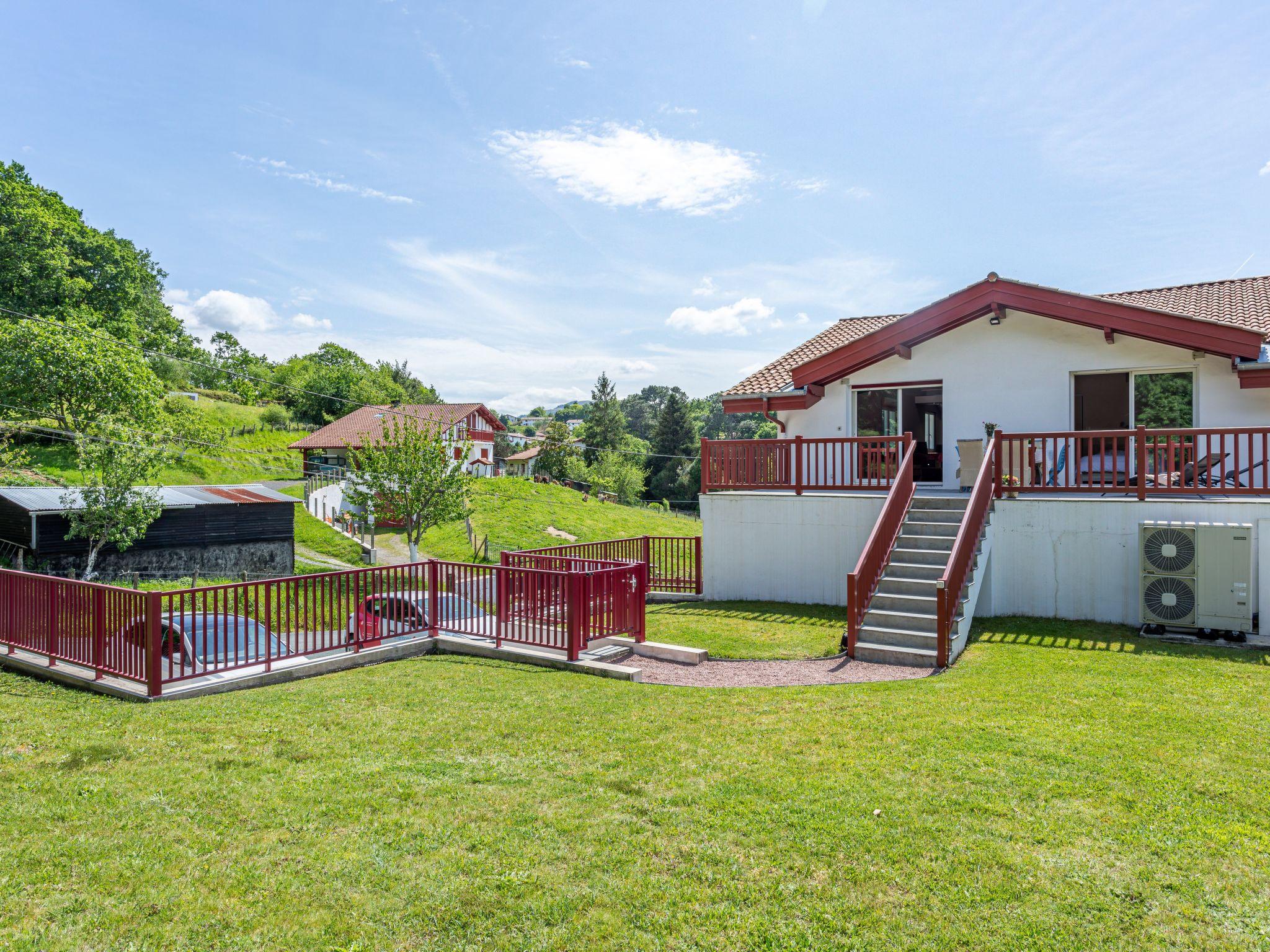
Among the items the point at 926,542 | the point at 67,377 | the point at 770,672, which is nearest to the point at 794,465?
the point at 926,542

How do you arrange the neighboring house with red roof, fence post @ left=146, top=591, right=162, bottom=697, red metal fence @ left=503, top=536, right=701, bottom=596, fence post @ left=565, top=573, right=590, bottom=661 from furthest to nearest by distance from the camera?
the neighboring house with red roof → red metal fence @ left=503, top=536, right=701, bottom=596 → fence post @ left=565, top=573, right=590, bottom=661 → fence post @ left=146, top=591, right=162, bottom=697

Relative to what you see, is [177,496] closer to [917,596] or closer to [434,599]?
[434,599]

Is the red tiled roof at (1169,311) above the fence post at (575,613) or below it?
above

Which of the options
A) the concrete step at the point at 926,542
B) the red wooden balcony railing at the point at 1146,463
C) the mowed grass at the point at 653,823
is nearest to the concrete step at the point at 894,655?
the mowed grass at the point at 653,823

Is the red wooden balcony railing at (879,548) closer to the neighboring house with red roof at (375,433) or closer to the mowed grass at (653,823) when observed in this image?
the mowed grass at (653,823)

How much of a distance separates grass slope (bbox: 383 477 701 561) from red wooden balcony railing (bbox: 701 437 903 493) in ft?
59.2

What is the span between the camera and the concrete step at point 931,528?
11.1 meters

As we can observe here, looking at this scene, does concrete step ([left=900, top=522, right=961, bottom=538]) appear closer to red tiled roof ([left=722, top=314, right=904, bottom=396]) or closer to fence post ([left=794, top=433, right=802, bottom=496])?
fence post ([left=794, top=433, right=802, bottom=496])

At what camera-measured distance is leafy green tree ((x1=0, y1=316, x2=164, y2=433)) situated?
2931cm

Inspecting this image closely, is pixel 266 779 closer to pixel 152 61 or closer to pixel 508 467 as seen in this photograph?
pixel 152 61

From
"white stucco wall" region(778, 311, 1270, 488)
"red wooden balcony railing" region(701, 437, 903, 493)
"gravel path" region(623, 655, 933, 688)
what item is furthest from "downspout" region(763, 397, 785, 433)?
"gravel path" region(623, 655, 933, 688)

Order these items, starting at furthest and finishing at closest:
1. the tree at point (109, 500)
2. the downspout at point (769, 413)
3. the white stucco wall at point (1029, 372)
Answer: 1. the tree at point (109, 500)
2. the downspout at point (769, 413)
3. the white stucco wall at point (1029, 372)

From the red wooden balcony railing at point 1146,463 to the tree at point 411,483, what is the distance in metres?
18.7

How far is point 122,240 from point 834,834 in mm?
64625
